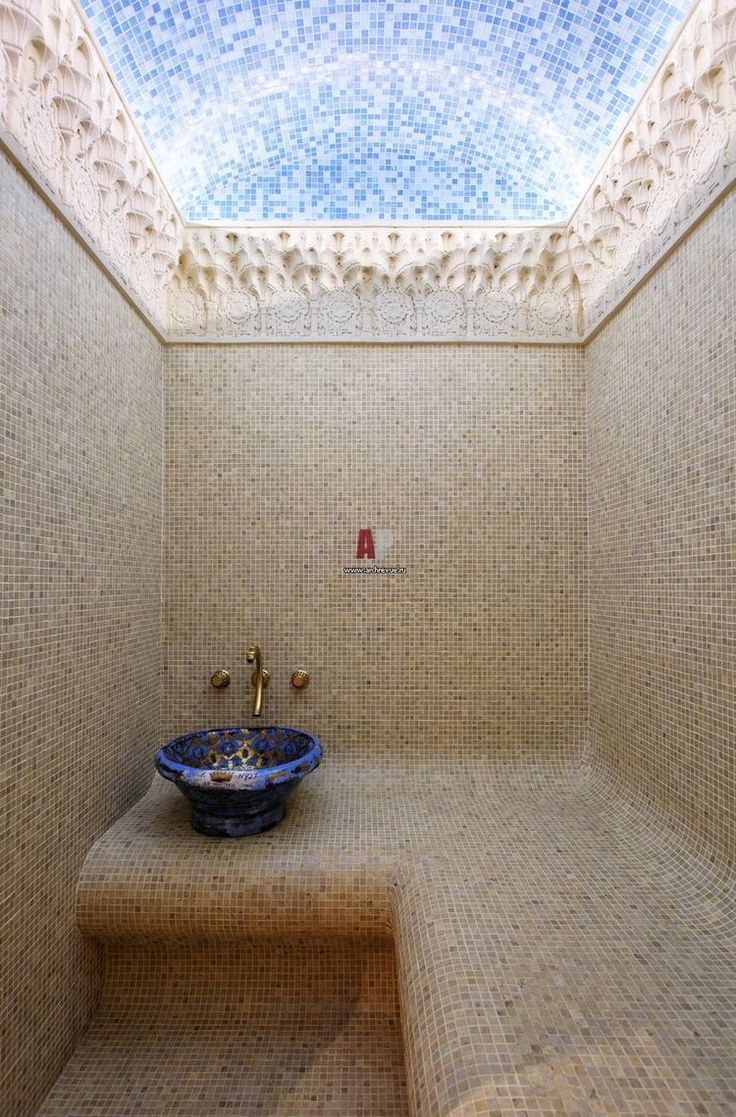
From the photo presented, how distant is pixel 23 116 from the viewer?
163 cm

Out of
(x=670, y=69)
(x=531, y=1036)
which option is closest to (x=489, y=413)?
(x=670, y=69)

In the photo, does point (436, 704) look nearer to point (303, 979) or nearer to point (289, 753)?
point (289, 753)

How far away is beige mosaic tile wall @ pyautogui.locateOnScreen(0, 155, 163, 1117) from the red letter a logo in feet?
3.23

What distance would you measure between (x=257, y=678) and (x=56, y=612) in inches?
41.0

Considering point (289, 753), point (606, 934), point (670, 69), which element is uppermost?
point (670, 69)

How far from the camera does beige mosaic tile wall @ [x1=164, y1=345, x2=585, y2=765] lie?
2.78m

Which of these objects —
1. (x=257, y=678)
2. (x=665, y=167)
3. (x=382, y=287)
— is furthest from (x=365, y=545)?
(x=665, y=167)

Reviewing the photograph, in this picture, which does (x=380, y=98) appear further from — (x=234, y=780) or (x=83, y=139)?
(x=234, y=780)

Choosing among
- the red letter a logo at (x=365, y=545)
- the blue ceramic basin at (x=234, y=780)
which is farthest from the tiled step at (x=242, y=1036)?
the red letter a logo at (x=365, y=545)

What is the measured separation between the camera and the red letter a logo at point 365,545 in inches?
110

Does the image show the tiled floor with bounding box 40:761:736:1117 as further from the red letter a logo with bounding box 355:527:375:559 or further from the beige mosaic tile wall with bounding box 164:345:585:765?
the red letter a logo with bounding box 355:527:375:559

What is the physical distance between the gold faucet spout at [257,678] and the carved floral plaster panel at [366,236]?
148 cm

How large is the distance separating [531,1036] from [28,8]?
271 cm

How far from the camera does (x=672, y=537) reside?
2068 mm
